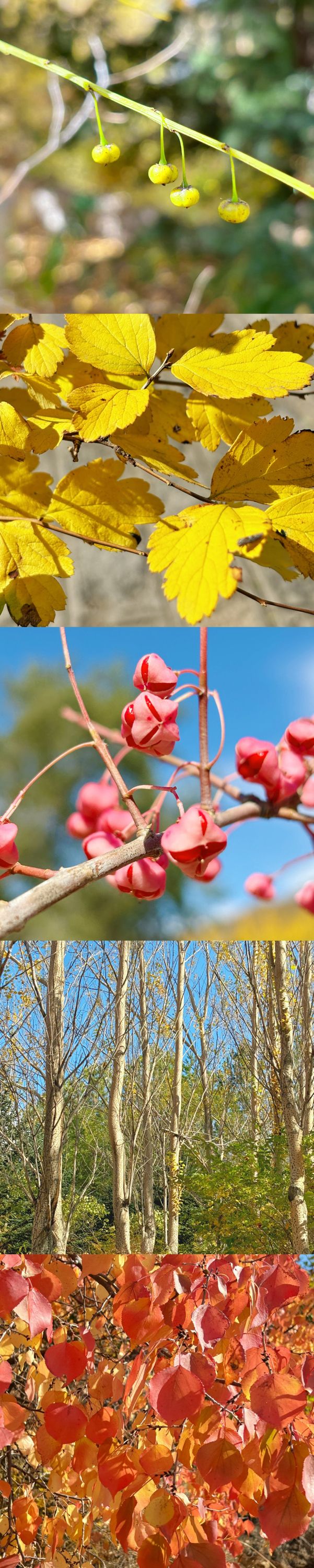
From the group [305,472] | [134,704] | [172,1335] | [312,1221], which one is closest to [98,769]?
[134,704]

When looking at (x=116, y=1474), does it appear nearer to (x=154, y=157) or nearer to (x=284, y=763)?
(x=284, y=763)

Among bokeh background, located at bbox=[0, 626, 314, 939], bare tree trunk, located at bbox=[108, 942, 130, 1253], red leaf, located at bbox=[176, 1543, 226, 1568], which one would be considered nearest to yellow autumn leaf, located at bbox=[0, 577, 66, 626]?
bokeh background, located at bbox=[0, 626, 314, 939]

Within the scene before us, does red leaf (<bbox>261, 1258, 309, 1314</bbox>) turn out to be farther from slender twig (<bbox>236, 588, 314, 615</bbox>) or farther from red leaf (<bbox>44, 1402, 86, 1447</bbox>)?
slender twig (<bbox>236, 588, 314, 615</bbox>)

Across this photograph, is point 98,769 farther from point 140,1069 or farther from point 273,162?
point 273,162

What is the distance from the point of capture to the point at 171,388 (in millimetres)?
701

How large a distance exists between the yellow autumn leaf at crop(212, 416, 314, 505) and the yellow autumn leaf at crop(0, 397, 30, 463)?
0.46ft

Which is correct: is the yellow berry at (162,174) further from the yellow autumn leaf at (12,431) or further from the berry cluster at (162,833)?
the berry cluster at (162,833)

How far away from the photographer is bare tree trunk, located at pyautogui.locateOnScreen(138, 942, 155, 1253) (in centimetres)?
94

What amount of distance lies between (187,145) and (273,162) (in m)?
0.11

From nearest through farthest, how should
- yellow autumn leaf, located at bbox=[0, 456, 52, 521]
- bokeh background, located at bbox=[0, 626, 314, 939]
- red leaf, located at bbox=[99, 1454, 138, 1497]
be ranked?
yellow autumn leaf, located at bbox=[0, 456, 52, 521] → bokeh background, located at bbox=[0, 626, 314, 939] → red leaf, located at bbox=[99, 1454, 138, 1497]

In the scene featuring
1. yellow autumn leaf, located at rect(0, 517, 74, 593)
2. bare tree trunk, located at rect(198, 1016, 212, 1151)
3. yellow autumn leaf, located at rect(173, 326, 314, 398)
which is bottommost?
bare tree trunk, located at rect(198, 1016, 212, 1151)

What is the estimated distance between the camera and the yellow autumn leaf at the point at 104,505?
2.29ft

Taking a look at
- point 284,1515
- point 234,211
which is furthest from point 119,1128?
point 234,211

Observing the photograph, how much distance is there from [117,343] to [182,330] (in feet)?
0.24
